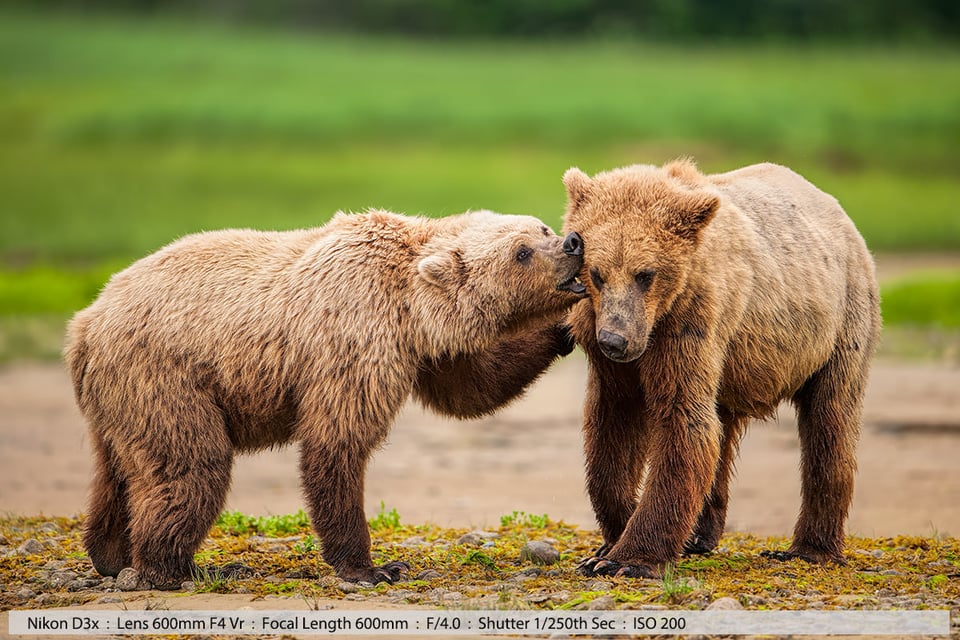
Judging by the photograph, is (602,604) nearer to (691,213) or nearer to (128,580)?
(691,213)

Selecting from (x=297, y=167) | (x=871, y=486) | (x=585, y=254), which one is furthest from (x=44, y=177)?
(x=585, y=254)

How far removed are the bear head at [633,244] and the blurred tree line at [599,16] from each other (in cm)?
3568

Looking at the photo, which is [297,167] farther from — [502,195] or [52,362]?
[52,362]

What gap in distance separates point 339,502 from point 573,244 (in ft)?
6.50

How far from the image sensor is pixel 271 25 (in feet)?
158

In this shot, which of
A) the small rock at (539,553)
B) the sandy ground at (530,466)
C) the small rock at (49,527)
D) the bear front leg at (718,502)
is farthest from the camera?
the sandy ground at (530,466)

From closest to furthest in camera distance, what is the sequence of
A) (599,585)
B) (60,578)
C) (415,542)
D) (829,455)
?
(599,585), (60,578), (829,455), (415,542)

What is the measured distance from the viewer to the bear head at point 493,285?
7883 mm

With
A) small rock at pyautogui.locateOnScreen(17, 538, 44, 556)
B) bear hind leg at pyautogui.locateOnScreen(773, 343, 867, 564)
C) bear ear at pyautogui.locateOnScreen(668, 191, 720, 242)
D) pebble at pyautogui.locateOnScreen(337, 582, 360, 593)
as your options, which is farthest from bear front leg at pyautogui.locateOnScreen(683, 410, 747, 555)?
small rock at pyautogui.locateOnScreen(17, 538, 44, 556)

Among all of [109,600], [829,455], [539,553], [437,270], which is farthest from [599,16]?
[109,600]

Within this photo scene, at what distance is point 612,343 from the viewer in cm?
721

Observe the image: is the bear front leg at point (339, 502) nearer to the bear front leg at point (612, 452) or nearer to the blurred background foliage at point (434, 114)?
the bear front leg at point (612, 452)

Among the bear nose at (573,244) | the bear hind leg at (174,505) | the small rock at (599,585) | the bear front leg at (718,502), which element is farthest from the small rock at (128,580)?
the bear front leg at (718,502)

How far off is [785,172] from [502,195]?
20.1 meters
